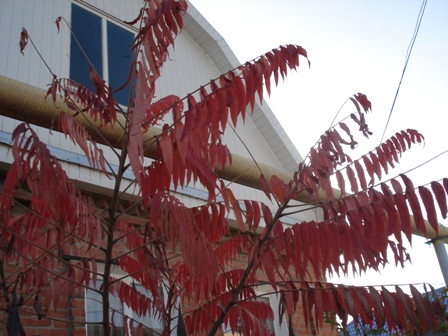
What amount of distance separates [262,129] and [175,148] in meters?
5.48

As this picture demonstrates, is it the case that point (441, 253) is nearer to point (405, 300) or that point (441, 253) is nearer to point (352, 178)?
point (352, 178)

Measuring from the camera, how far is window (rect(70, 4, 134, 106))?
6.09 m

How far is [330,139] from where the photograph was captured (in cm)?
254

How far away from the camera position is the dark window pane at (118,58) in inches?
243

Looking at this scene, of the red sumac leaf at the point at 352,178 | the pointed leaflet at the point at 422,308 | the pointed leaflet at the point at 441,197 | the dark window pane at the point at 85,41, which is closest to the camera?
the pointed leaflet at the point at 422,308

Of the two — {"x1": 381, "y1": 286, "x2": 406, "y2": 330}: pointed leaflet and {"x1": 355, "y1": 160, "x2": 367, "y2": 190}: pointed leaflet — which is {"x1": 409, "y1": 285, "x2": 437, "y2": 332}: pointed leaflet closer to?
{"x1": 381, "y1": 286, "x2": 406, "y2": 330}: pointed leaflet

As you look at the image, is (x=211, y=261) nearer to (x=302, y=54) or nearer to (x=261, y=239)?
(x=261, y=239)

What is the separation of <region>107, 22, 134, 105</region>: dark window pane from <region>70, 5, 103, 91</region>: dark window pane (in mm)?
145

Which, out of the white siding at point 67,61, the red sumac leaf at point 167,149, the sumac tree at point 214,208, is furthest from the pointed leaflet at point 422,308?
the white siding at point 67,61

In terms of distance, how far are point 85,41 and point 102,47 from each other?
0.22 metres

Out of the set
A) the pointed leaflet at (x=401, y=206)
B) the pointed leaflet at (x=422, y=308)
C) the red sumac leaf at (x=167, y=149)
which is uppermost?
the red sumac leaf at (x=167, y=149)

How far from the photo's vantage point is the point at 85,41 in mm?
6207

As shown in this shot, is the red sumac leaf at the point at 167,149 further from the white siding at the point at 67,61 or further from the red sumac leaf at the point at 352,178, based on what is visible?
the white siding at the point at 67,61

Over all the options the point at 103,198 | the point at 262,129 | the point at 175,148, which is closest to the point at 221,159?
the point at 175,148
